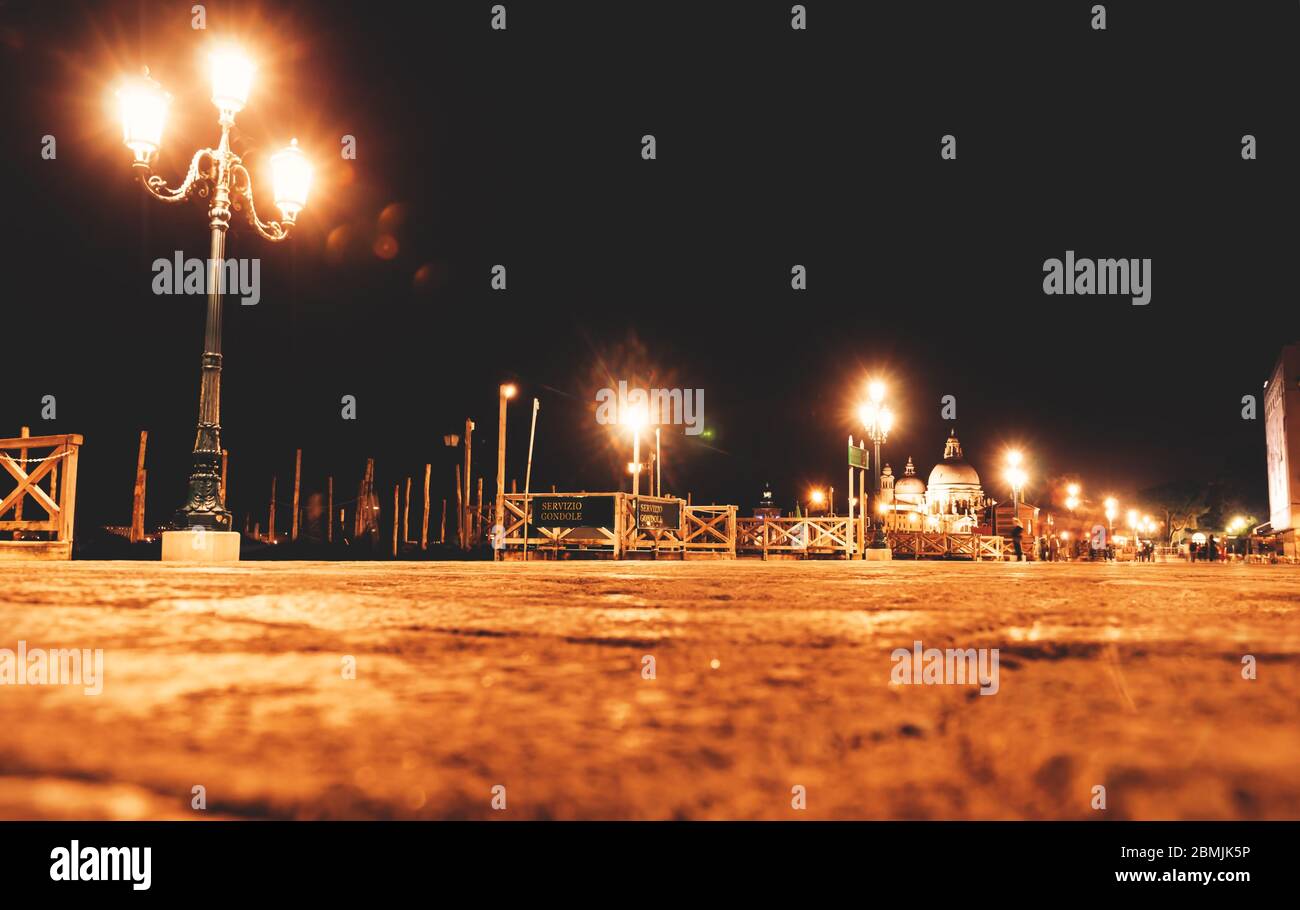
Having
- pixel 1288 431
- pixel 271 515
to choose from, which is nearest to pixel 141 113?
pixel 271 515

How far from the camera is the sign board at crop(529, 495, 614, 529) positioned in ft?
61.3

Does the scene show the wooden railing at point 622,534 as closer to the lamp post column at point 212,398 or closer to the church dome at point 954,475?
the lamp post column at point 212,398

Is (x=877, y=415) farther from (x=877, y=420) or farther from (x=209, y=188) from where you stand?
(x=209, y=188)

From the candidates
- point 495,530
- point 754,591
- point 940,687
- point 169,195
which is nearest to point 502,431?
point 495,530

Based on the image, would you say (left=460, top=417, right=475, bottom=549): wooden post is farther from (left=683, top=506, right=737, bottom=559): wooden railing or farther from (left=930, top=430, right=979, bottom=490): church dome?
(left=930, top=430, right=979, bottom=490): church dome

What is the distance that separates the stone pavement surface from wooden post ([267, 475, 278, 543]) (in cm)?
5684

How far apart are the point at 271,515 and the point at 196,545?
49.4 metres

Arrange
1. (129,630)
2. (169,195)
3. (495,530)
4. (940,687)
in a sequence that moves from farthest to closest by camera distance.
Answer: (495,530) → (169,195) → (129,630) → (940,687)

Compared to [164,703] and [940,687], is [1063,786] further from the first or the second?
[164,703]

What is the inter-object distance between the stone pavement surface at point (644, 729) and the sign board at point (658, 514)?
18380 millimetres

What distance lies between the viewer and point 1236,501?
86.8 metres

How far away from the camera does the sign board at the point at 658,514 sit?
19453mm
